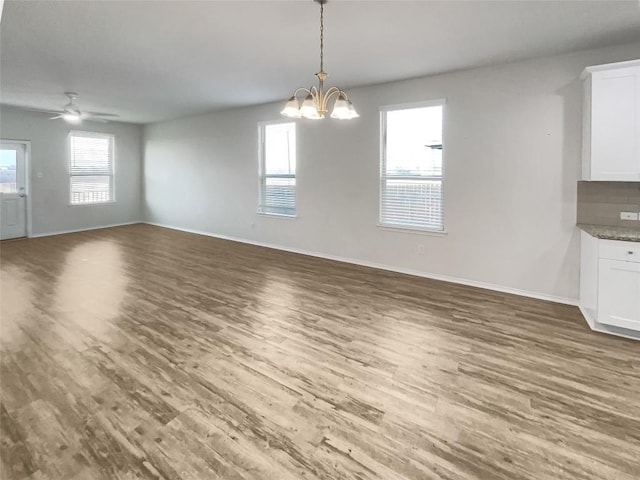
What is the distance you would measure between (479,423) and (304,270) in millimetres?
3549

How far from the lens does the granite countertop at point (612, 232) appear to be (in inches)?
119

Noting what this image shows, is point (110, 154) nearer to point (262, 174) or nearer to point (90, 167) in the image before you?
point (90, 167)

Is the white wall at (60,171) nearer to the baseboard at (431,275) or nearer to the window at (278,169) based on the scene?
the baseboard at (431,275)

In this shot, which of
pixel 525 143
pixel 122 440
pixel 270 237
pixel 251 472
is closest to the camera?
pixel 251 472

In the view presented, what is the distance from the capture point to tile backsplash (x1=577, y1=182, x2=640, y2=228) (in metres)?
3.57

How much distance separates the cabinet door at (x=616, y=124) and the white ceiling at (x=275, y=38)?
475 mm

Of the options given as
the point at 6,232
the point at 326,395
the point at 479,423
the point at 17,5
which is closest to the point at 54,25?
the point at 17,5

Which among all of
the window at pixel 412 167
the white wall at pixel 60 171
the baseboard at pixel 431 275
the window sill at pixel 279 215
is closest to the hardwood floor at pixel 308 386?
the baseboard at pixel 431 275

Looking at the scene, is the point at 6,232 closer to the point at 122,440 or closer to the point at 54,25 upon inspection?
the point at 54,25

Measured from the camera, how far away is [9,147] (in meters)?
7.34

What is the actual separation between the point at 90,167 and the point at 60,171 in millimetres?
708

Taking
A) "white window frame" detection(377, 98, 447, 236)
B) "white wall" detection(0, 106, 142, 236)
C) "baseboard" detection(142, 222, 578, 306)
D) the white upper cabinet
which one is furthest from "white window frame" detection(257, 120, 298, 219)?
"white wall" detection(0, 106, 142, 236)

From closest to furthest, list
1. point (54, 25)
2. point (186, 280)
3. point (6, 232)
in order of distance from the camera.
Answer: point (54, 25) < point (186, 280) < point (6, 232)

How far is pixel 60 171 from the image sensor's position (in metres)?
8.20
